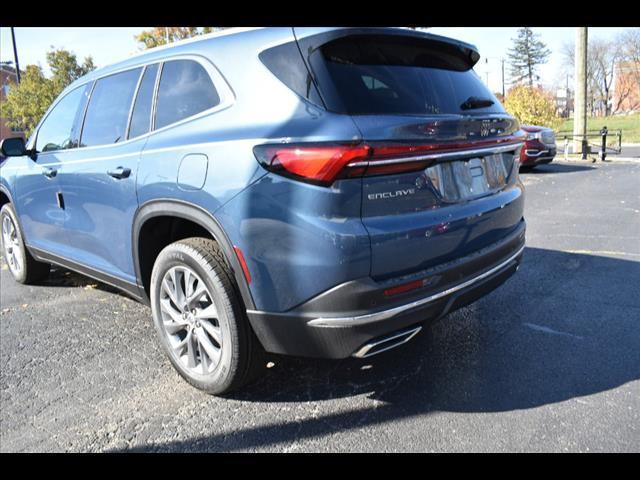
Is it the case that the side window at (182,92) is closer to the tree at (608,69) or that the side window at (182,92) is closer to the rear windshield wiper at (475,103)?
the rear windshield wiper at (475,103)

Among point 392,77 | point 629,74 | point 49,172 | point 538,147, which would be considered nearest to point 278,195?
point 392,77

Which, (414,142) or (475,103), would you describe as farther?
(475,103)

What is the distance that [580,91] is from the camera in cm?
1709

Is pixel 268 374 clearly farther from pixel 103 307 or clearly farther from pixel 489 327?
pixel 103 307

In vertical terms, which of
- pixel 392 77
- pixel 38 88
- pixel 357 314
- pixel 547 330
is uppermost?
pixel 38 88

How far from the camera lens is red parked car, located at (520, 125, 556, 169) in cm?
1241

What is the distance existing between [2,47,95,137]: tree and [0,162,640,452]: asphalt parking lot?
1020 inches

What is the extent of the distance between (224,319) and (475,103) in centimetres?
182

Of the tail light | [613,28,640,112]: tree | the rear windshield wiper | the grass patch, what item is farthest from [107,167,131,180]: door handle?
[613,28,640,112]: tree

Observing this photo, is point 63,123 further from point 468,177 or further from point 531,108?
point 531,108

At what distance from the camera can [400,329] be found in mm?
2297

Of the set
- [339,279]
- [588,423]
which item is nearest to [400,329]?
[339,279]

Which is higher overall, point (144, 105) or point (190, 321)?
point (144, 105)
